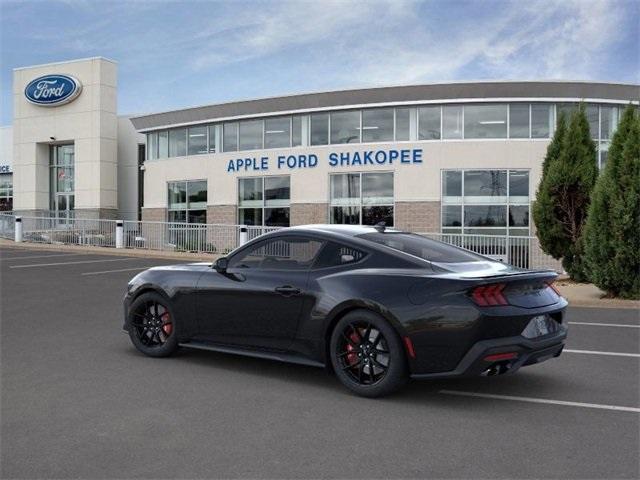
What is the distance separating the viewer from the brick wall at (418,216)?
82.6ft

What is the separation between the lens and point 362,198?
26375mm

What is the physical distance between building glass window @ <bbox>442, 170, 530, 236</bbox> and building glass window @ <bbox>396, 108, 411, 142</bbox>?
6.90 ft

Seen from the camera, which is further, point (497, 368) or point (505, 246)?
point (505, 246)

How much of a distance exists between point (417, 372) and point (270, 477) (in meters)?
1.75

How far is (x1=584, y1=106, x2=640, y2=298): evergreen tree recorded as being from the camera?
38.8 feet

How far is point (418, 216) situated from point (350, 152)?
375cm

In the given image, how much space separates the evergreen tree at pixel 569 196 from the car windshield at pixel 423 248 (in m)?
9.60

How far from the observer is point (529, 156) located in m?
24.4

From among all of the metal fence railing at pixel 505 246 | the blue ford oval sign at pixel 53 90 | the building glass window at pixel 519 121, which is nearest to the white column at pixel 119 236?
the metal fence railing at pixel 505 246

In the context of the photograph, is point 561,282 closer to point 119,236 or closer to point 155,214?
point 119,236

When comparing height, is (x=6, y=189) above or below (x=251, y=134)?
below

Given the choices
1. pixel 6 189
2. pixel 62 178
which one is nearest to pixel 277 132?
pixel 62 178

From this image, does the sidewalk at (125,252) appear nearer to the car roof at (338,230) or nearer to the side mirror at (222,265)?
the side mirror at (222,265)

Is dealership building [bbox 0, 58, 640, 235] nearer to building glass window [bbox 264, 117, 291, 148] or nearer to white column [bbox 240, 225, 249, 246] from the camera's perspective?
building glass window [bbox 264, 117, 291, 148]
